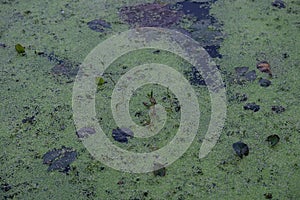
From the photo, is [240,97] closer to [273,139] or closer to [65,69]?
[273,139]

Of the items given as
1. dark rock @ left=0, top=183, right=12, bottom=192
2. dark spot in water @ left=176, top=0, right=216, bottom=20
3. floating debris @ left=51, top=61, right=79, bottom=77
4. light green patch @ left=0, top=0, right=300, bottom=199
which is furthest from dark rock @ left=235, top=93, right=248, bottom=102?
dark rock @ left=0, top=183, right=12, bottom=192

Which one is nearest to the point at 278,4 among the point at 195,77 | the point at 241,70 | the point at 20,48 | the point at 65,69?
→ the point at 241,70

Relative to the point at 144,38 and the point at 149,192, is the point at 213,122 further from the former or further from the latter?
the point at 144,38

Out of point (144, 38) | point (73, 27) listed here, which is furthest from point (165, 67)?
point (73, 27)

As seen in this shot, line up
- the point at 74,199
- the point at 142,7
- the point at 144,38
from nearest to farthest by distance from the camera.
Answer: the point at 74,199, the point at 144,38, the point at 142,7

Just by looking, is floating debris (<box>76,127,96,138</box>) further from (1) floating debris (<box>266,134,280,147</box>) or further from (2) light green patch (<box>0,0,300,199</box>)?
(1) floating debris (<box>266,134,280,147</box>)
